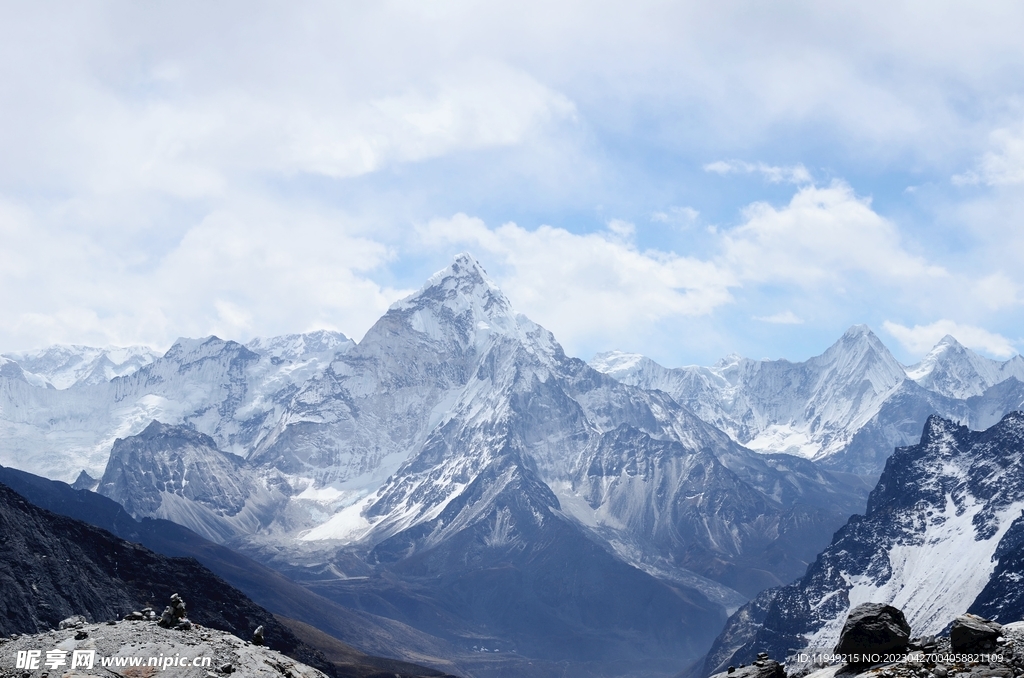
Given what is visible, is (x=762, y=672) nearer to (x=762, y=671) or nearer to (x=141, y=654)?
(x=762, y=671)

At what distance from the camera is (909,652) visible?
2016 inches

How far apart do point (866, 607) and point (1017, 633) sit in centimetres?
714

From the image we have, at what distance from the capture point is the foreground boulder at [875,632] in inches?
2036

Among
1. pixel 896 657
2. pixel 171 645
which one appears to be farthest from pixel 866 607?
pixel 171 645

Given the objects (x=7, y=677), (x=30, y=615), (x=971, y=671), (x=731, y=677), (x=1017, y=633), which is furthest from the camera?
(x=30, y=615)

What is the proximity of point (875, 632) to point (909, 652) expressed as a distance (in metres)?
1.74

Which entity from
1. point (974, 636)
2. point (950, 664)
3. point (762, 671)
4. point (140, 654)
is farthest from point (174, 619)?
point (974, 636)

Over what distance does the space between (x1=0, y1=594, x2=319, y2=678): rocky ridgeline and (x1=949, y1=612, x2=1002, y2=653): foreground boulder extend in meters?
35.2

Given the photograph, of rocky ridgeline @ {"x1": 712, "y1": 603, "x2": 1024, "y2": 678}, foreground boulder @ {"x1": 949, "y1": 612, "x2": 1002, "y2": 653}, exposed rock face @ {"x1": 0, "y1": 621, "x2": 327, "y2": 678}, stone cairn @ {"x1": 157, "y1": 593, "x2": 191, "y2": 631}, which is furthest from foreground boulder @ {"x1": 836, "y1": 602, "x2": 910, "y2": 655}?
stone cairn @ {"x1": 157, "y1": 593, "x2": 191, "y2": 631}

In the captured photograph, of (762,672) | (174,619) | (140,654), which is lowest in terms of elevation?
(140,654)

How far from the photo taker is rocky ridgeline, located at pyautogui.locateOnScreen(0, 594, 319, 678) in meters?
56.3

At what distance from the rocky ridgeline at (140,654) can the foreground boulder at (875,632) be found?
30613mm

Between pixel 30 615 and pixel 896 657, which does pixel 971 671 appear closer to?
pixel 896 657

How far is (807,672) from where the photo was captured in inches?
2275
